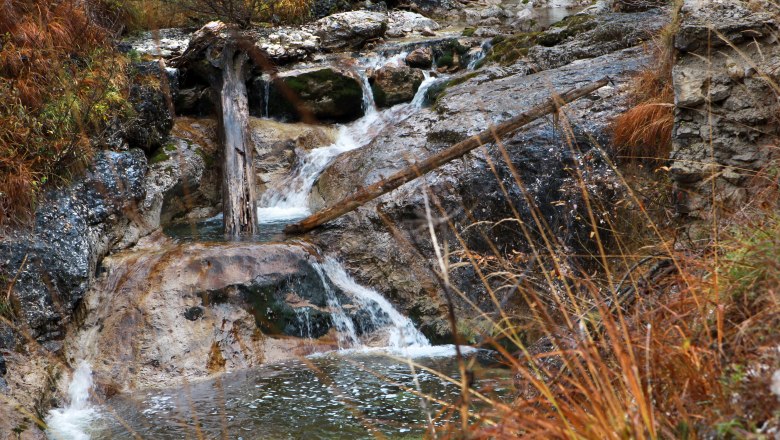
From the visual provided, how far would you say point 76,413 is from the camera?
445 cm

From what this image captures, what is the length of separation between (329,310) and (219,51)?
3.85m

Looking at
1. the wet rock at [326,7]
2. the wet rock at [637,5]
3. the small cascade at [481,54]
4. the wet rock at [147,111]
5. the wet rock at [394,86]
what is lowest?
the wet rock at [147,111]

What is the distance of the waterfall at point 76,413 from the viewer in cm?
407

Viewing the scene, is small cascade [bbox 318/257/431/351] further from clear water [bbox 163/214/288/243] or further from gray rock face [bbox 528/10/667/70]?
gray rock face [bbox 528/10/667/70]

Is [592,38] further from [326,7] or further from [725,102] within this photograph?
[326,7]

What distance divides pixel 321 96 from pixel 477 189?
3.91 meters

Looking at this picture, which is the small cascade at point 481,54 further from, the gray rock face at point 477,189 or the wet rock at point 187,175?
the wet rock at point 187,175

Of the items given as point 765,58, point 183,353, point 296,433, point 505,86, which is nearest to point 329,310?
point 183,353

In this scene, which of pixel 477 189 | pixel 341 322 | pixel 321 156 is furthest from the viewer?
pixel 321 156

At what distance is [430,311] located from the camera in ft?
19.1

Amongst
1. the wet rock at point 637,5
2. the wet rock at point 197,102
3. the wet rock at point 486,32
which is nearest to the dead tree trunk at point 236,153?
the wet rock at point 197,102

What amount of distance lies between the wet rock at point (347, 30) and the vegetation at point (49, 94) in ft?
15.4

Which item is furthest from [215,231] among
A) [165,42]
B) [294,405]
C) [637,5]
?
[637,5]

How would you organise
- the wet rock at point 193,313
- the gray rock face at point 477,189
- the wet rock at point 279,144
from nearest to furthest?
the wet rock at point 193,313, the gray rock face at point 477,189, the wet rock at point 279,144
